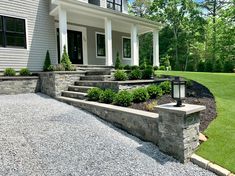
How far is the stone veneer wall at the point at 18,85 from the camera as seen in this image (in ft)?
26.9

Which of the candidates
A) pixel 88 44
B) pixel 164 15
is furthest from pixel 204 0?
pixel 88 44

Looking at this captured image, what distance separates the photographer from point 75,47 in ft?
41.7

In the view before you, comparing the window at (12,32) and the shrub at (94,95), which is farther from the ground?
the window at (12,32)

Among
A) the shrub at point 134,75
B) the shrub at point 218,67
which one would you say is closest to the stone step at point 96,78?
the shrub at point 134,75

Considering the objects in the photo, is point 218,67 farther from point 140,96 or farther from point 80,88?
point 140,96

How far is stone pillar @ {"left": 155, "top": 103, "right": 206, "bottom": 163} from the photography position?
359 centimetres

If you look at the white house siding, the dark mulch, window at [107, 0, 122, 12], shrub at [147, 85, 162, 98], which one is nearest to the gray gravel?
the dark mulch

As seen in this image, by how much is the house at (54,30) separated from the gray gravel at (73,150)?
510 centimetres

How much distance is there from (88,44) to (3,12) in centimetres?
508

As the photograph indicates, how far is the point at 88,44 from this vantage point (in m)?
13.1

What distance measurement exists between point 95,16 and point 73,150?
862cm

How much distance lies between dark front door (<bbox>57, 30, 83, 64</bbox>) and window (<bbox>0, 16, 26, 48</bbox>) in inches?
117

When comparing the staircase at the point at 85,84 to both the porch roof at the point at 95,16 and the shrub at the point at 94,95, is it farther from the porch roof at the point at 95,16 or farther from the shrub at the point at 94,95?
the porch roof at the point at 95,16

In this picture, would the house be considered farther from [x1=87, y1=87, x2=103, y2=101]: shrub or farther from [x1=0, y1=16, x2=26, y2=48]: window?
[x1=87, y1=87, x2=103, y2=101]: shrub
